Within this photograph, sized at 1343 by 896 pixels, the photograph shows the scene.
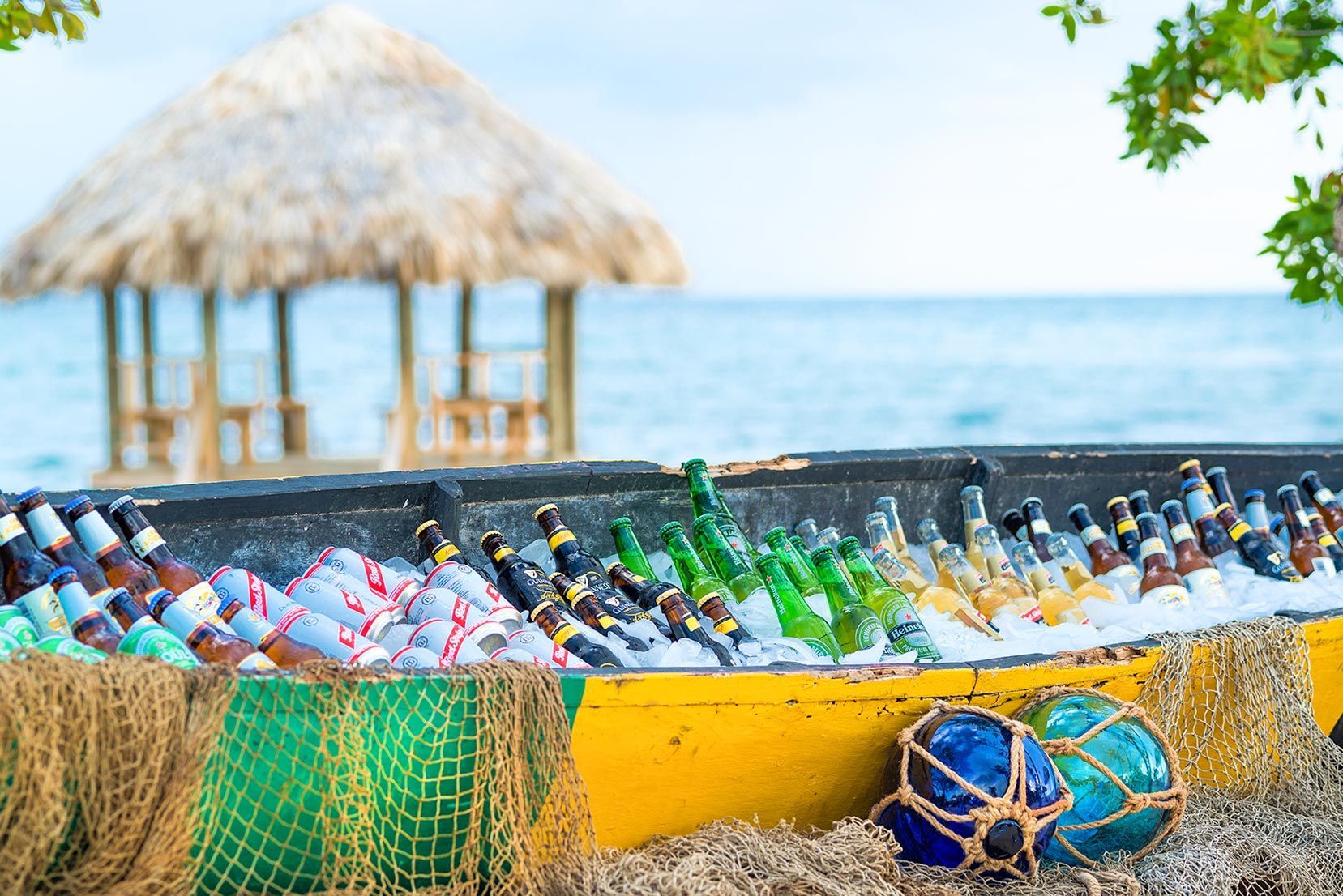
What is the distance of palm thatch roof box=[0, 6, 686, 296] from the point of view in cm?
869

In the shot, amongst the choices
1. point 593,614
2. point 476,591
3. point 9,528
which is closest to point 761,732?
point 593,614

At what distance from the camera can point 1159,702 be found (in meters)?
2.58

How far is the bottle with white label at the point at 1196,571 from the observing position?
3264 mm

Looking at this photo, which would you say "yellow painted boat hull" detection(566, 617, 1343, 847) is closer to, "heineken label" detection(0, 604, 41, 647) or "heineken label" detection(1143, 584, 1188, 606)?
"heineken label" detection(1143, 584, 1188, 606)

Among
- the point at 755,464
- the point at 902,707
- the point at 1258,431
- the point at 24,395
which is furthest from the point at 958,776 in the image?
the point at 24,395

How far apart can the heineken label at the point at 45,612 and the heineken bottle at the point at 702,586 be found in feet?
4.44

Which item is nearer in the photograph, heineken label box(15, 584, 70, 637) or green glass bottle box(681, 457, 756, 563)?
heineken label box(15, 584, 70, 637)

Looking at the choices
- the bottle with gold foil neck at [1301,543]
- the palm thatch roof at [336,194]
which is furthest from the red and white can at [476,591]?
the palm thatch roof at [336,194]

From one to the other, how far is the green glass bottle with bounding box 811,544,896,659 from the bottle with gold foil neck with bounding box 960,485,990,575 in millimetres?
559

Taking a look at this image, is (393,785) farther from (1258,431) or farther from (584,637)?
(1258,431)

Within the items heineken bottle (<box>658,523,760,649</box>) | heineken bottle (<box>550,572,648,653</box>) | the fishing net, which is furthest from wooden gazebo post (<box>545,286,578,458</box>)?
the fishing net

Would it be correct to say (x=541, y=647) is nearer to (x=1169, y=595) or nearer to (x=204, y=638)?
(x=204, y=638)

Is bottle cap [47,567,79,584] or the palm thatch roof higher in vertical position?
the palm thatch roof

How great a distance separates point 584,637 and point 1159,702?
4.08ft
